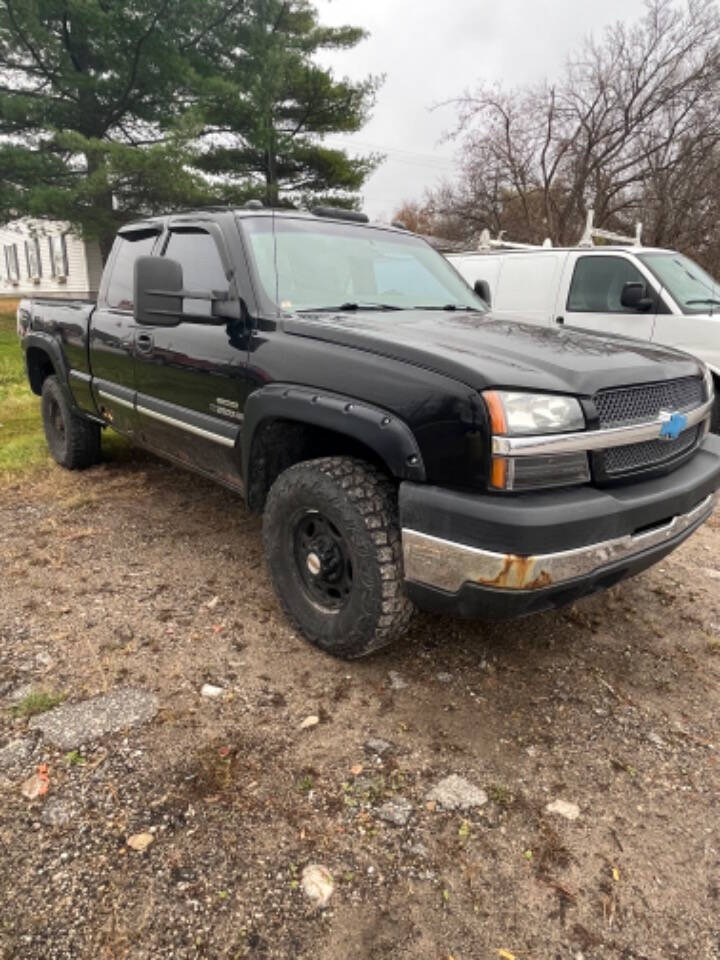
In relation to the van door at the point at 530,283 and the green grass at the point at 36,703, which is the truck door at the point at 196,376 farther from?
the van door at the point at 530,283

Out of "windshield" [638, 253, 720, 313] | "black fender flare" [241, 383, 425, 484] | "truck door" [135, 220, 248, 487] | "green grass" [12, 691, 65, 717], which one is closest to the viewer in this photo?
"black fender flare" [241, 383, 425, 484]

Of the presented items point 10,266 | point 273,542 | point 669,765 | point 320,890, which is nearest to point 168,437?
point 273,542

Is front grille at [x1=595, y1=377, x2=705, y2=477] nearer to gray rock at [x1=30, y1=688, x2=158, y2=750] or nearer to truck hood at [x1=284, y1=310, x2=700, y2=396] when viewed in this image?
truck hood at [x1=284, y1=310, x2=700, y2=396]

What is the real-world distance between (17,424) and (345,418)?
5.92m

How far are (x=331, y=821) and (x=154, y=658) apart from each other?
3.77ft

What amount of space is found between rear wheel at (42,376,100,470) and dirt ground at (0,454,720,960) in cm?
184

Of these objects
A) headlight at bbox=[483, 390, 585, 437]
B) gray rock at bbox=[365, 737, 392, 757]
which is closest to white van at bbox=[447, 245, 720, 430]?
headlight at bbox=[483, 390, 585, 437]

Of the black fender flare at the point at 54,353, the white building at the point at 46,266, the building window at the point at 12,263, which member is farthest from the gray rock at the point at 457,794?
the building window at the point at 12,263

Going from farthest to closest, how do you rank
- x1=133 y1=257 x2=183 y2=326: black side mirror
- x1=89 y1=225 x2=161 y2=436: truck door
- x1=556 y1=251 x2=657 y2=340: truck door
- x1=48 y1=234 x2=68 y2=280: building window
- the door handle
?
1. x1=48 y1=234 x2=68 y2=280: building window
2. x1=556 y1=251 x2=657 y2=340: truck door
3. x1=89 y1=225 x2=161 y2=436: truck door
4. the door handle
5. x1=133 y1=257 x2=183 y2=326: black side mirror

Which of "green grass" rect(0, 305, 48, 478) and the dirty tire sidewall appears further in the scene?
"green grass" rect(0, 305, 48, 478)

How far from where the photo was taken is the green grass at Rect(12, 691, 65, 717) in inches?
95.6

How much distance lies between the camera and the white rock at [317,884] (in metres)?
1.76

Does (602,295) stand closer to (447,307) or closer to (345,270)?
(447,307)

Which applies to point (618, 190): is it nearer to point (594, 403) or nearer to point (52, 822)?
point (594, 403)
